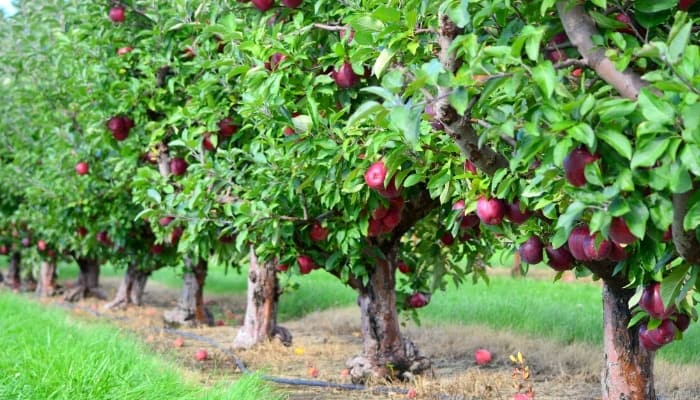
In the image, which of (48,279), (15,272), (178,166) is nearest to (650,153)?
(178,166)

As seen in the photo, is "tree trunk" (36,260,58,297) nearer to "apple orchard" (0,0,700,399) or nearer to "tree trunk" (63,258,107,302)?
"tree trunk" (63,258,107,302)

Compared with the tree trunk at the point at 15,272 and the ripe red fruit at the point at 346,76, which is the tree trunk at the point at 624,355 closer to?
the ripe red fruit at the point at 346,76

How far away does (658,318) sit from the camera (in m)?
2.92

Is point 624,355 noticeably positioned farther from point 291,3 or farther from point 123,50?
point 123,50

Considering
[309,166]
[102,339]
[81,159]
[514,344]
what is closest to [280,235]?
[309,166]

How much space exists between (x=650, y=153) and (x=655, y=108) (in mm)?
109

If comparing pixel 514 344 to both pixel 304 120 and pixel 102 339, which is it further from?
pixel 304 120

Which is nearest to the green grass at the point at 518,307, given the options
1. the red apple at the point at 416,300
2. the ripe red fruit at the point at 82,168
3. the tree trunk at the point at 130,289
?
the red apple at the point at 416,300

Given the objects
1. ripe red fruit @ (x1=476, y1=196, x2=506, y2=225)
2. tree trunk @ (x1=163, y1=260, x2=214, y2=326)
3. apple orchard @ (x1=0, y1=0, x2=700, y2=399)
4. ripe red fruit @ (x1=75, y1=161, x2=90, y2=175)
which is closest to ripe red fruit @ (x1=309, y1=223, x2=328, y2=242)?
apple orchard @ (x1=0, y1=0, x2=700, y2=399)

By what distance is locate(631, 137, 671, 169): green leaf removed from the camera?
5.99 ft

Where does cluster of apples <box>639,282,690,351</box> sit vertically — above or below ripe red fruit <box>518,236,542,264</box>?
below

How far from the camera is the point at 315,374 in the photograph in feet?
20.1

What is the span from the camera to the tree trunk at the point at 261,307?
7551mm

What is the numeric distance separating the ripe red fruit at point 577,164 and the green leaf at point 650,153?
0.19 metres
